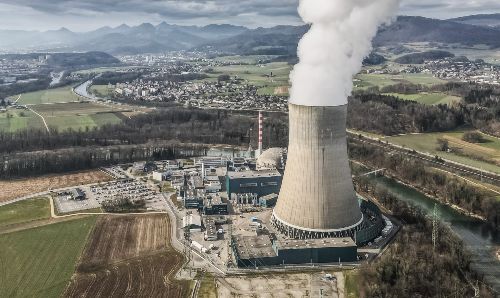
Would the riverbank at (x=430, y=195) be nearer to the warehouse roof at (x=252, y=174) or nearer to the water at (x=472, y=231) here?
the water at (x=472, y=231)

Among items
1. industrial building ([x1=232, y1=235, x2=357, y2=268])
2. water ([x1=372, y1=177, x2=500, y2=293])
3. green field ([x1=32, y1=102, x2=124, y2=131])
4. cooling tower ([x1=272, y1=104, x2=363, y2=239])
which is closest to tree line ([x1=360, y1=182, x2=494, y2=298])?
water ([x1=372, y1=177, x2=500, y2=293])

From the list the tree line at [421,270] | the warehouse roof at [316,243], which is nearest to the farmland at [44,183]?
the warehouse roof at [316,243]

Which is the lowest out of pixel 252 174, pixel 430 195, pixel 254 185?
pixel 430 195

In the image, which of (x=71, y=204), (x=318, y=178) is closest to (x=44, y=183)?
(x=71, y=204)

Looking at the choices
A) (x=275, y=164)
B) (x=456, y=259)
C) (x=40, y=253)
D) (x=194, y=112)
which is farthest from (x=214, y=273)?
(x=194, y=112)

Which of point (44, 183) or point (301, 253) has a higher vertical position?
point (301, 253)

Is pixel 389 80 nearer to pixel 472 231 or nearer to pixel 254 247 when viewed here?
pixel 472 231
